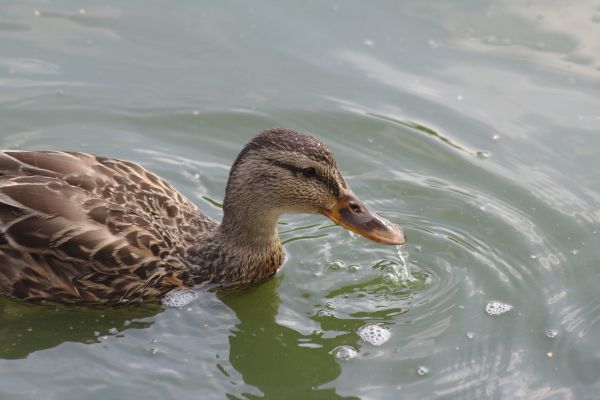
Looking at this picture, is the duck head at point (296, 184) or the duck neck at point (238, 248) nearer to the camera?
the duck head at point (296, 184)

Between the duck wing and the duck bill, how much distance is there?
130cm

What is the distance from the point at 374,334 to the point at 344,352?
0.29 meters

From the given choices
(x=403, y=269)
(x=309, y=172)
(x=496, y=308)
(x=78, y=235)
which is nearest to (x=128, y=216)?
(x=78, y=235)

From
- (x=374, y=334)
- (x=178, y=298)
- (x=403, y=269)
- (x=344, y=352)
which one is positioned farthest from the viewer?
(x=403, y=269)

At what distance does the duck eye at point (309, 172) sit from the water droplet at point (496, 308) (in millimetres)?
1701

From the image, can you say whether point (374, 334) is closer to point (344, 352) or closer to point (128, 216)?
point (344, 352)

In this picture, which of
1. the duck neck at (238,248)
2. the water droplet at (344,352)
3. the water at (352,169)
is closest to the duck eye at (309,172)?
the duck neck at (238,248)

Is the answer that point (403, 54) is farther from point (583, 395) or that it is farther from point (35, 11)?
point (583, 395)

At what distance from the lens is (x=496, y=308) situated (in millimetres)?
7711

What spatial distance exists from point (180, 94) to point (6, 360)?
146 inches

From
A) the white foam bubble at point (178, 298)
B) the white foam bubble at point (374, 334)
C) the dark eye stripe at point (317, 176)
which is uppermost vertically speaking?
the dark eye stripe at point (317, 176)

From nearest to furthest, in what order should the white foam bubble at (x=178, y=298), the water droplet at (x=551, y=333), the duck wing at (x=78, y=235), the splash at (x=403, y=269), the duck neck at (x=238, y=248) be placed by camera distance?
1. the duck wing at (x=78, y=235)
2. the water droplet at (x=551, y=333)
3. the white foam bubble at (x=178, y=298)
4. the duck neck at (x=238, y=248)
5. the splash at (x=403, y=269)

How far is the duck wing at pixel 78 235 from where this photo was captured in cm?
729

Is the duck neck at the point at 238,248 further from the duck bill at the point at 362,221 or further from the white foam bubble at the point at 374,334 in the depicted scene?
the white foam bubble at the point at 374,334
